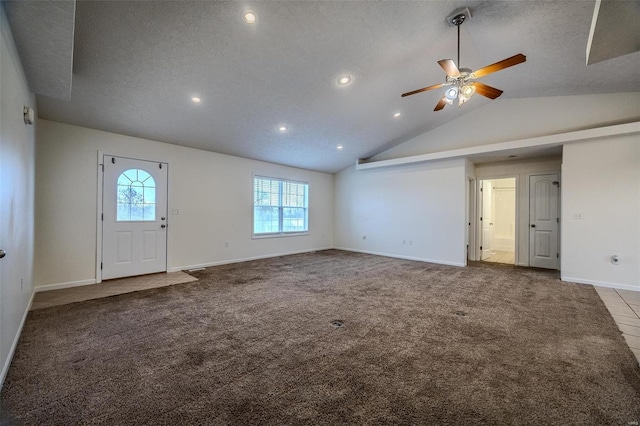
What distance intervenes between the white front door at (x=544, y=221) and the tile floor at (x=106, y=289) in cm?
712

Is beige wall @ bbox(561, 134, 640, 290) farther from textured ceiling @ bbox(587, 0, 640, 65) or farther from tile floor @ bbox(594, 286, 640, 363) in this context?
textured ceiling @ bbox(587, 0, 640, 65)

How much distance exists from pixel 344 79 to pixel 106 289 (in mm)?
4749

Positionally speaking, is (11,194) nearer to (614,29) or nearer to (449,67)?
(449,67)

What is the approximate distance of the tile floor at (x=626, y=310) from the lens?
253cm

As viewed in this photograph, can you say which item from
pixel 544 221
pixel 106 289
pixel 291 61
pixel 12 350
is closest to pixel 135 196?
pixel 106 289

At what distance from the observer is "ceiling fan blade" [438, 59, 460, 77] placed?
9.12 ft

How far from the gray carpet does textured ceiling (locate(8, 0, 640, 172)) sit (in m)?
2.79

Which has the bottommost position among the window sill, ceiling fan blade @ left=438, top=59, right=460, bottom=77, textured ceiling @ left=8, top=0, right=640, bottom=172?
the window sill

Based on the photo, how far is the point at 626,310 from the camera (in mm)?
3258

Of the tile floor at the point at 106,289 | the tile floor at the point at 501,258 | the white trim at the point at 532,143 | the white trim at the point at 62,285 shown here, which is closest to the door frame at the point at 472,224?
the tile floor at the point at 501,258

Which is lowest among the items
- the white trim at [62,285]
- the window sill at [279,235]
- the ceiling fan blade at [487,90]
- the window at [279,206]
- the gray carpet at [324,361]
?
the gray carpet at [324,361]

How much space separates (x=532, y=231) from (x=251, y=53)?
22.0 feet

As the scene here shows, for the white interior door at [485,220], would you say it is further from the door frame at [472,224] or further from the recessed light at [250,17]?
the recessed light at [250,17]

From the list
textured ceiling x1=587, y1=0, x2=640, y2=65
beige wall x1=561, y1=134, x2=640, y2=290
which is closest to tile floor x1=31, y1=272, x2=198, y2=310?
textured ceiling x1=587, y1=0, x2=640, y2=65
